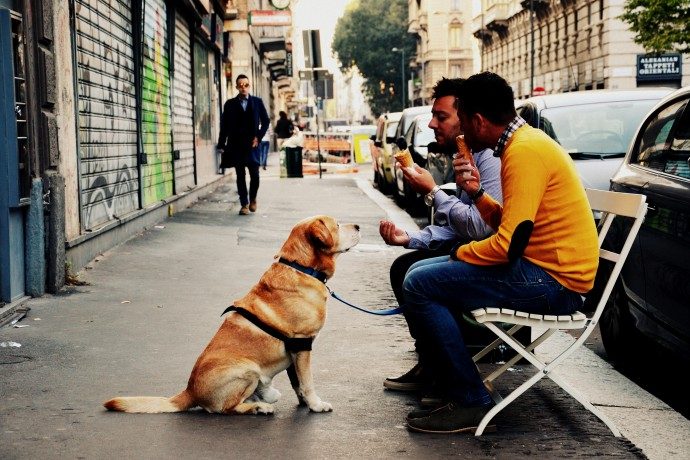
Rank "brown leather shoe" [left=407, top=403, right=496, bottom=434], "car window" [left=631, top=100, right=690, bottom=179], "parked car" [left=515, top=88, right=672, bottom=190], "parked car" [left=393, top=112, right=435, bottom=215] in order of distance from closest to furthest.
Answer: "brown leather shoe" [left=407, top=403, right=496, bottom=434] < "car window" [left=631, top=100, right=690, bottom=179] < "parked car" [left=515, top=88, right=672, bottom=190] < "parked car" [left=393, top=112, right=435, bottom=215]

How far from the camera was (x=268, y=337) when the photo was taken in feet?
15.8

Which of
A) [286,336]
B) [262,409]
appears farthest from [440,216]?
[262,409]

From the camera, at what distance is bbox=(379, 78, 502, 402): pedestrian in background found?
4.98 metres

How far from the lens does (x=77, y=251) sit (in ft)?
30.3

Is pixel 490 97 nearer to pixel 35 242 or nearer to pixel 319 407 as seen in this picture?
pixel 319 407

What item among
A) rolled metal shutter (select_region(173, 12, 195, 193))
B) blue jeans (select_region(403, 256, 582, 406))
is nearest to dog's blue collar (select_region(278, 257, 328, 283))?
blue jeans (select_region(403, 256, 582, 406))

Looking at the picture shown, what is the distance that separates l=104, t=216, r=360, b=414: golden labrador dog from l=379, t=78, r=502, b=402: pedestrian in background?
0.37m

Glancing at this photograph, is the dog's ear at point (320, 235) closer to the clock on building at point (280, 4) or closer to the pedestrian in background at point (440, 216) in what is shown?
the pedestrian in background at point (440, 216)

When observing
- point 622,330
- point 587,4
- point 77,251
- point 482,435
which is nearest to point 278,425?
point 482,435

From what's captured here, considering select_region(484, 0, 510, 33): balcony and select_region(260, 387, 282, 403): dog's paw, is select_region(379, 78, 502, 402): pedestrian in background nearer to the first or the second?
select_region(260, 387, 282, 403): dog's paw

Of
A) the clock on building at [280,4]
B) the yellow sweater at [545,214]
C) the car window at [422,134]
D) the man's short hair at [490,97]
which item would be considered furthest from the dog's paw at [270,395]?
the clock on building at [280,4]

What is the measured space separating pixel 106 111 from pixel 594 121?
16.9 feet

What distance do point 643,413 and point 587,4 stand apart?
4900cm

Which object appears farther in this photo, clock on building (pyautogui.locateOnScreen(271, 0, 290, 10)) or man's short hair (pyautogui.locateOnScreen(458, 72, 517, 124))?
clock on building (pyautogui.locateOnScreen(271, 0, 290, 10))
